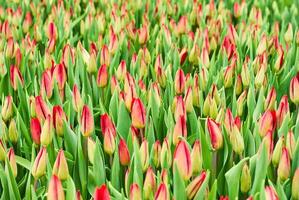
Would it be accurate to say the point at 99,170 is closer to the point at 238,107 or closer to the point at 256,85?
the point at 238,107

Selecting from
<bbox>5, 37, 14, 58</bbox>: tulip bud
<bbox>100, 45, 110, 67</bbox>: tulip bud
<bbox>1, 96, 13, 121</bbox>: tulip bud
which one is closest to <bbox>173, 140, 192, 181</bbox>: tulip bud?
<bbox>1, 96, 13, 121</bbox>: tulip bud

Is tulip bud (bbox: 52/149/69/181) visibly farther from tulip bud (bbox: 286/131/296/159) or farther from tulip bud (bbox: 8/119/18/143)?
tulip bud (bbox: 286/131/296/159)

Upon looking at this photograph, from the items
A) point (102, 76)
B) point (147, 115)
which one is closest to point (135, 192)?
point (147, 115)

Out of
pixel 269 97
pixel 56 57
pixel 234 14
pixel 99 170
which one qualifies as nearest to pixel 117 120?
pixel 99 170

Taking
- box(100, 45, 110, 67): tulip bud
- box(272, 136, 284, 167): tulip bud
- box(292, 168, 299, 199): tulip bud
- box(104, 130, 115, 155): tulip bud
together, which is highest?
box(100, 45, 110, 67): tulip bud

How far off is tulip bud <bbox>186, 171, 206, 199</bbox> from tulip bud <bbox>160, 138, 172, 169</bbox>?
0.15m

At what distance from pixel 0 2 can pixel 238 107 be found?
2.02 m

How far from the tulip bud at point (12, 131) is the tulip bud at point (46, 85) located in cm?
24

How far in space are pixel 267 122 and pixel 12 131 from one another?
0.71 m

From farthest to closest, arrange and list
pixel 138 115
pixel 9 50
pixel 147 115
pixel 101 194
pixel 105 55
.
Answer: pixel 9 50
pixel 105 55
pixel 147 115
pixel 138 115
pixel 101 194

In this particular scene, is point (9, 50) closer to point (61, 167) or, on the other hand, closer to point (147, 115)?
point (147, 115)

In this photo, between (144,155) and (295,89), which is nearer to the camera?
(144,155)

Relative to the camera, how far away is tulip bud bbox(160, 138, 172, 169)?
152 cm

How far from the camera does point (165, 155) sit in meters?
1.53
